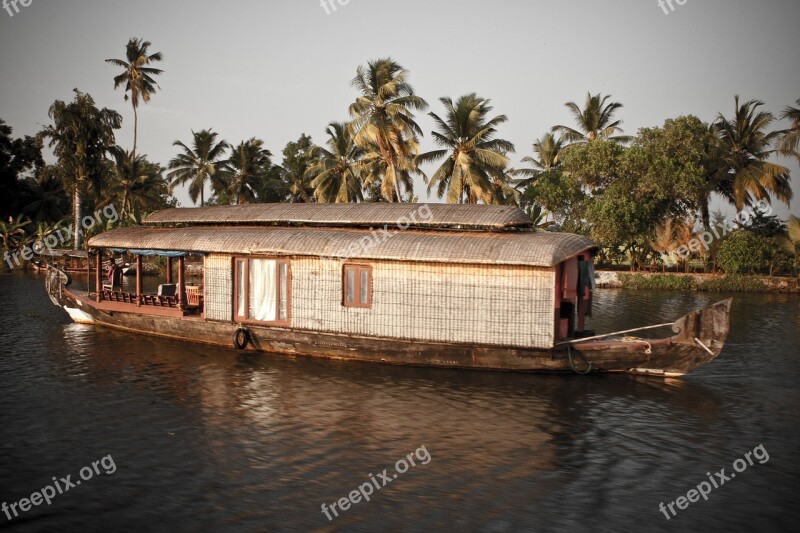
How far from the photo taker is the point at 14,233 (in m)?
39.5

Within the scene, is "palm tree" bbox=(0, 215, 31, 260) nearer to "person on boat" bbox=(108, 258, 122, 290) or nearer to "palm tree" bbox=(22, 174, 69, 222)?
"palm tree" bbox=(22, 174, 69, 222)

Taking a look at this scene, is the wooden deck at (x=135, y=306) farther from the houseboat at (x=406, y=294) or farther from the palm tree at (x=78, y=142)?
the palm tree at (x=78, y=142)

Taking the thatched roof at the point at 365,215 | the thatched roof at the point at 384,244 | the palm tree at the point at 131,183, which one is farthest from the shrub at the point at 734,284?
the palm tree at the point at 131,183

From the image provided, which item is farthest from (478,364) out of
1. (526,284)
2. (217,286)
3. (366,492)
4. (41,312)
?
(41,312)

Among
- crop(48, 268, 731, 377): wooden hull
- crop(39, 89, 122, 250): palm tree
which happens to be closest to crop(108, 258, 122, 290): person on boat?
crop(48, 268, 731, 377): wooden hull

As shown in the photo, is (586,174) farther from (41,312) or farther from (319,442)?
(319,442)

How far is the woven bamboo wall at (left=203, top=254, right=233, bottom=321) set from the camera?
15.2m

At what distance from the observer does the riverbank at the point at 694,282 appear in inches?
1230

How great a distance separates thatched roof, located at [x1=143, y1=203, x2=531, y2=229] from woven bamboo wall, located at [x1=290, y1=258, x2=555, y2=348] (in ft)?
4.21

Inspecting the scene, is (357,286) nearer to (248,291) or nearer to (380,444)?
(248,291)

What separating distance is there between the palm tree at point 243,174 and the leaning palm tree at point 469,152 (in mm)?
17716

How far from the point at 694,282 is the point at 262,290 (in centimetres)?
2441

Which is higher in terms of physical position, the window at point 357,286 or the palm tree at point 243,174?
the palm tree at point 243,174

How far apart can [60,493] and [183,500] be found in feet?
5.30
